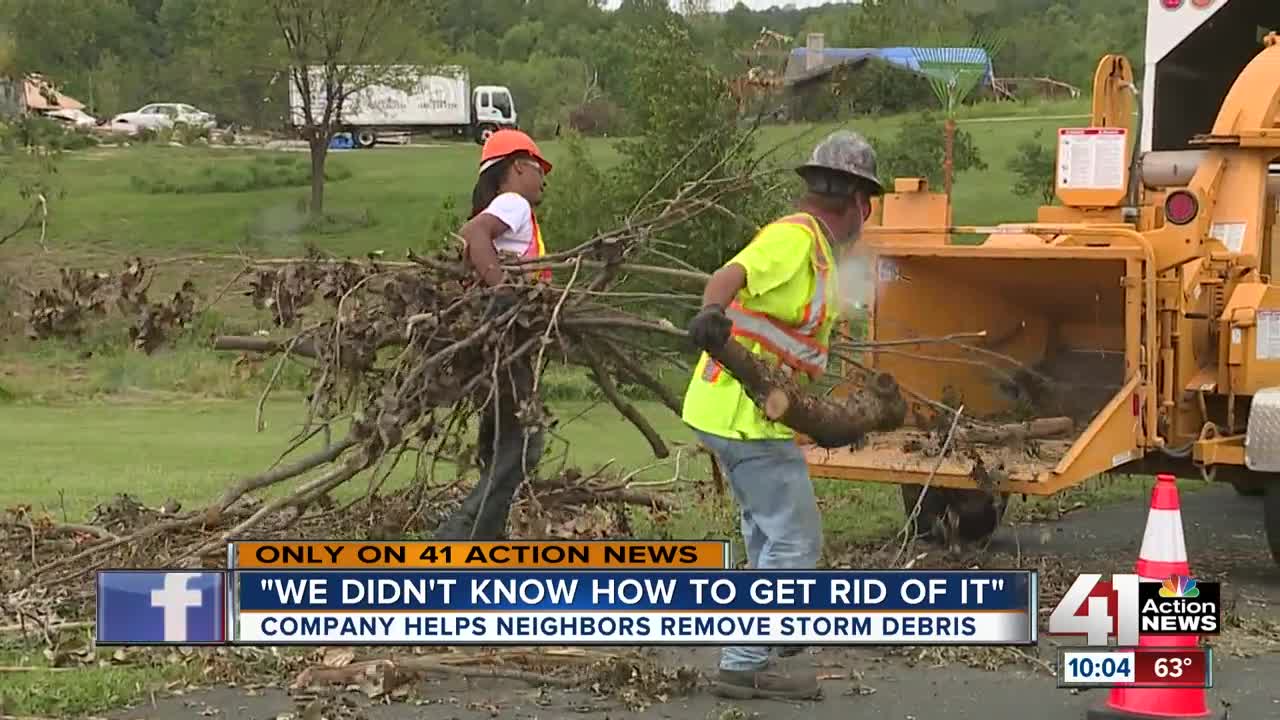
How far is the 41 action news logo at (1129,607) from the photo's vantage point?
5.90 meters

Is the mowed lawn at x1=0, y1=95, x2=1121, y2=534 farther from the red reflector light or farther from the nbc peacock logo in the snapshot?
the nbc peacock logo

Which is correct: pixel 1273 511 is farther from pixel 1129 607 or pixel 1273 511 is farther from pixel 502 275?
pixel 502 275

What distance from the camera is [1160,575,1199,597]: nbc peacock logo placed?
592 centimetres

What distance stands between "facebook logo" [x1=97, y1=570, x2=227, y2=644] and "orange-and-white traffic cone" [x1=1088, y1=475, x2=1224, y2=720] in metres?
2.91

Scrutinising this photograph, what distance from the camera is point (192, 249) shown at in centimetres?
3516

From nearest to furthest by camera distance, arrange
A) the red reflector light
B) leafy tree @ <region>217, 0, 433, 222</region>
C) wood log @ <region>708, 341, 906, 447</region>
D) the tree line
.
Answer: wood log @ <region>708, 341, 906, 447</region> → the red reflector light → the tree line → leafy tree @ <region>217, 0, 433, 222</region>

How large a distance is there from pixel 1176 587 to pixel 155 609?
334 cm

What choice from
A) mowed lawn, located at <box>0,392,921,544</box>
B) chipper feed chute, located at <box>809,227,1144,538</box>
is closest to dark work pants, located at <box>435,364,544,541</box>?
mowed lawn, located at <box>0,392,921,544</box>

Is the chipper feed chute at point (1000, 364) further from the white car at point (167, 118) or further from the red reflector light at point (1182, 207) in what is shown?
the white car at point (167, 118)

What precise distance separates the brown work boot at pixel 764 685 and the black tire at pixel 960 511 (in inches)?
105

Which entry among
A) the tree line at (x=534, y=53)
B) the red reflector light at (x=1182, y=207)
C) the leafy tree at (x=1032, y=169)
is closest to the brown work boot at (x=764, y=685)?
the red reflector light at (x=1182, y=207)

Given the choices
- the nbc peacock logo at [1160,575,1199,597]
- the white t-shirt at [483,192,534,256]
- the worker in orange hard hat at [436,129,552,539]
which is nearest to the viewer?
the nbc peacock logo at [1160,575,1199,597]

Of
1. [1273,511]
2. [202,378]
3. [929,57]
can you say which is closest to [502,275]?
[1273,511]

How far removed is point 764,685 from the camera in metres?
6.18
